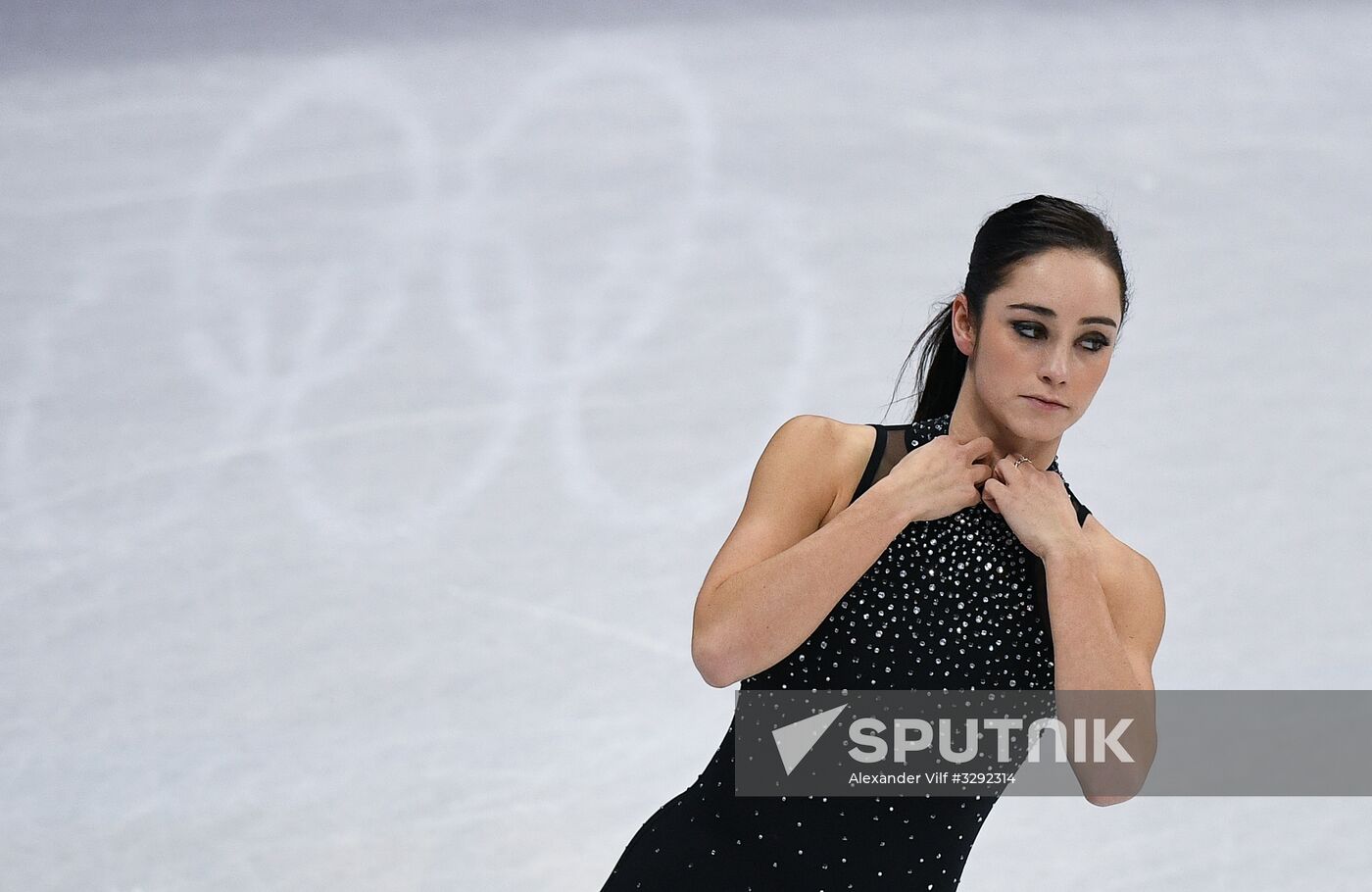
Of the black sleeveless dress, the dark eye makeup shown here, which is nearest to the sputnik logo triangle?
the black sleeveless dress

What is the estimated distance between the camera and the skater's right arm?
152 centimetres

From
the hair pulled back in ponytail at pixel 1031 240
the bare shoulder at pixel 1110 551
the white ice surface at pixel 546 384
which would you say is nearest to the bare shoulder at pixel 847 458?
the hair pulled back in ponytail at pixel 1031 240

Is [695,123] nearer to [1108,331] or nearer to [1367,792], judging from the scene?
[1367,792]

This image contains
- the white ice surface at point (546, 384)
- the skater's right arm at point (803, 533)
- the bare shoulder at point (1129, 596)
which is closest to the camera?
the skater's right arm at point (803, 533)

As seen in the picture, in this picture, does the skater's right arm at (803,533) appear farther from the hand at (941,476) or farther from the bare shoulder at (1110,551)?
the bare shoulder at (1110,551)

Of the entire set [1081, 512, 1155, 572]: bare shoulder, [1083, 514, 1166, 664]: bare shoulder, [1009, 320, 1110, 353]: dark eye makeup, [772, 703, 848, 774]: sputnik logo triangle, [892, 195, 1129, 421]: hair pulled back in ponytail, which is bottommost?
[772, 703, 848, 774]: sputnik logo triangle

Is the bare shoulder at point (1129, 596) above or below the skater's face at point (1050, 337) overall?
below

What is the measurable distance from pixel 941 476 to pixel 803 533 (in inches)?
5.6

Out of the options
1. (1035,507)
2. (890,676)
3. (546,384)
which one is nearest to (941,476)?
(1035,507)

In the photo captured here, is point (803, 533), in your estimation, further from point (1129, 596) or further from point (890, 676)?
point (1129, 596)

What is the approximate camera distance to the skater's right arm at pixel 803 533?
1517mm

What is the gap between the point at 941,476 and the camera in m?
1.59

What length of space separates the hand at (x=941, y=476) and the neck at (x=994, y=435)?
0.01m

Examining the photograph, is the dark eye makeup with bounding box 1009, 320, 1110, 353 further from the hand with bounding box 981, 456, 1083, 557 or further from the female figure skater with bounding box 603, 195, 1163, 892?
the hand with bounding box 981, 456, 1083, 557
